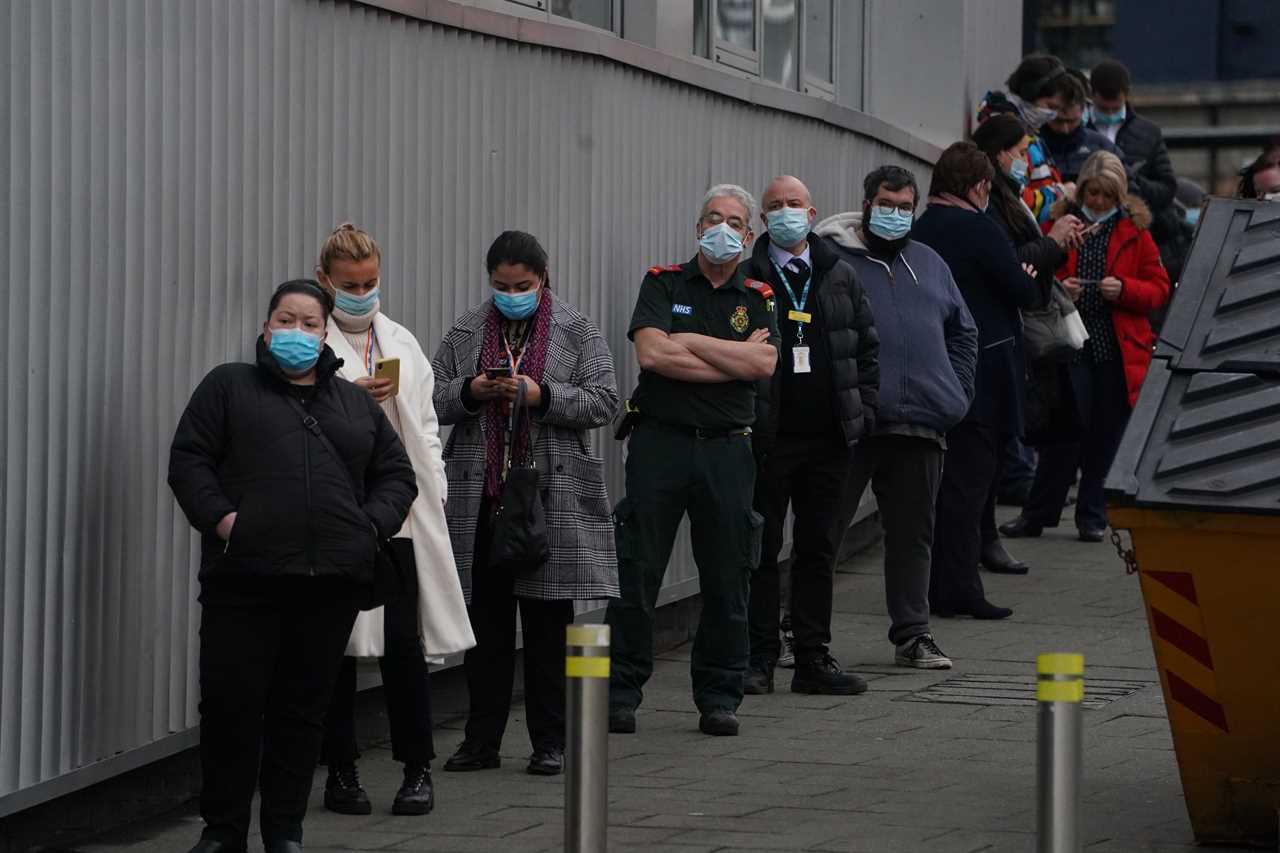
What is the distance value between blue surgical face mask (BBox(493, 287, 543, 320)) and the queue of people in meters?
0.01

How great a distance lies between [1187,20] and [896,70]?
811 inches

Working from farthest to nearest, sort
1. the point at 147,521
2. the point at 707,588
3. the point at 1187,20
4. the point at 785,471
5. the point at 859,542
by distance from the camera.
A: the point at 1187,20
the point at 859,542
the point at 785,471
the point at 707,588
the point at 147,521

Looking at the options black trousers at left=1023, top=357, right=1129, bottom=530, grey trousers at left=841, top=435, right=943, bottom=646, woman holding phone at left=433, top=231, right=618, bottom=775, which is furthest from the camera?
black trousers at left=1023, top=357, right=1129, bottom=530

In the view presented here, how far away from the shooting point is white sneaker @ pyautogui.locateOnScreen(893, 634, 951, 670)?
1055 centimetres

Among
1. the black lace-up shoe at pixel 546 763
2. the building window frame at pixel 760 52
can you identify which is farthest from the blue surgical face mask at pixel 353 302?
the building window frame at pixel 760 52

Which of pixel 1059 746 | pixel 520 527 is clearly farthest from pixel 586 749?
pixel 520 527

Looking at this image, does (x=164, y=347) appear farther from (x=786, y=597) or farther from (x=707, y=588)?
(x=786, y=597)

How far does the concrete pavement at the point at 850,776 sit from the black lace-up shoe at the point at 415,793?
0.17ft

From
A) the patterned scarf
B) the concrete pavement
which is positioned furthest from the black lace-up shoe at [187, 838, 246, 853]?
the patterned scarf

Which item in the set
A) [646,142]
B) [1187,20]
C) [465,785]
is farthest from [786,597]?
[1187,20]

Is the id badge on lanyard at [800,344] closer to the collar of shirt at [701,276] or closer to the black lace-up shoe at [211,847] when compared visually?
the collar of shirt at [701,276]

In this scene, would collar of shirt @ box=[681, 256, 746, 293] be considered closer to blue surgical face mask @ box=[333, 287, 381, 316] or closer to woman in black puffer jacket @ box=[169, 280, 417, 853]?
blue surgical face mask @ box=[333, 287, 381, 316]

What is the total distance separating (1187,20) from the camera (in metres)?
37.1

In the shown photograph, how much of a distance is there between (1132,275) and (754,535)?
5.42 m
